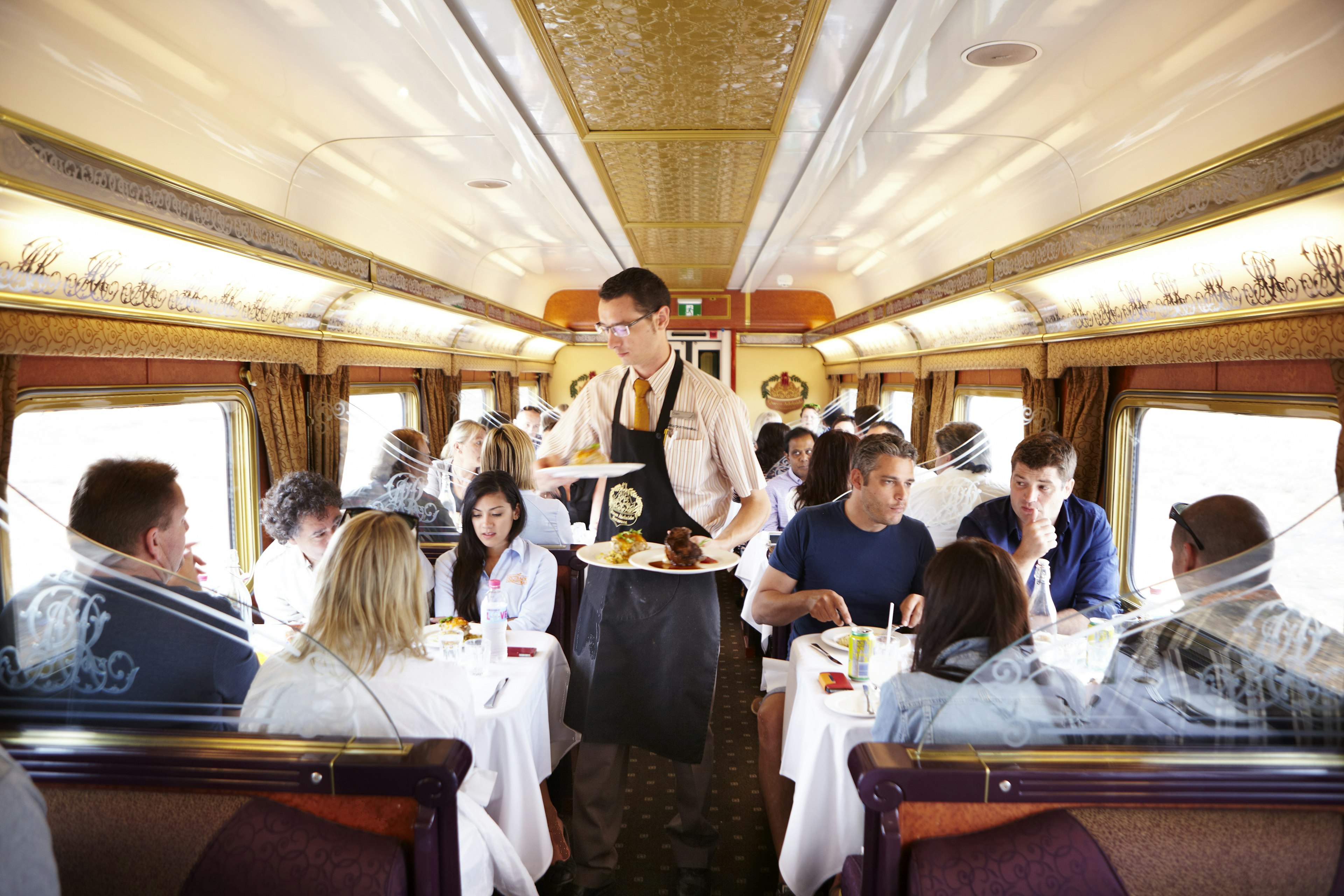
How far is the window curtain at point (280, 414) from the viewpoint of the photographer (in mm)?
4641

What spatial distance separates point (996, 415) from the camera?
22.9 ft

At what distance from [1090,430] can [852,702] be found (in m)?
3.12

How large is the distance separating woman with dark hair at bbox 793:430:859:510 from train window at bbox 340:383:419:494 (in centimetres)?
316

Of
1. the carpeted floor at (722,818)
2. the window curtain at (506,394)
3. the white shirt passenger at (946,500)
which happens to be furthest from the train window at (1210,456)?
the window curtain at (506,394)

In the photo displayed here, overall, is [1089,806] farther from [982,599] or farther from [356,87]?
[356,87]

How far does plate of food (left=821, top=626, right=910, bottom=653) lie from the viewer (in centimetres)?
289

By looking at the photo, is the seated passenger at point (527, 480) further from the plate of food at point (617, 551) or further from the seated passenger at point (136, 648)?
the seated passenger at point (136, 648)

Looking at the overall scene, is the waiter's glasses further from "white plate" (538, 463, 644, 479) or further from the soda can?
the soda can

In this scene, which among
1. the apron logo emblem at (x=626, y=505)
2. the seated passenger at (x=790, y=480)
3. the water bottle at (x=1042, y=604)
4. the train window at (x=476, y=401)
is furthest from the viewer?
the train window at (x=476, y=401)

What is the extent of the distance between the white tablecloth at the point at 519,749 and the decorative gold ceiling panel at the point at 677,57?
7.56ft

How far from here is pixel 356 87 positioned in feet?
12.2

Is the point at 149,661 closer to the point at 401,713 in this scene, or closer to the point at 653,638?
the point at 401,713

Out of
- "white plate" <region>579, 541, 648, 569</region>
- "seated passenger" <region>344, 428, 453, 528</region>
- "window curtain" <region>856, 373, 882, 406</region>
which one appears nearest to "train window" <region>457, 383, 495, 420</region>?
"seated passenger" <region>344, 428, 453, 528</region>

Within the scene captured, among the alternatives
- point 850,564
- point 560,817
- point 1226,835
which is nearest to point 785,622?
point 850,564
